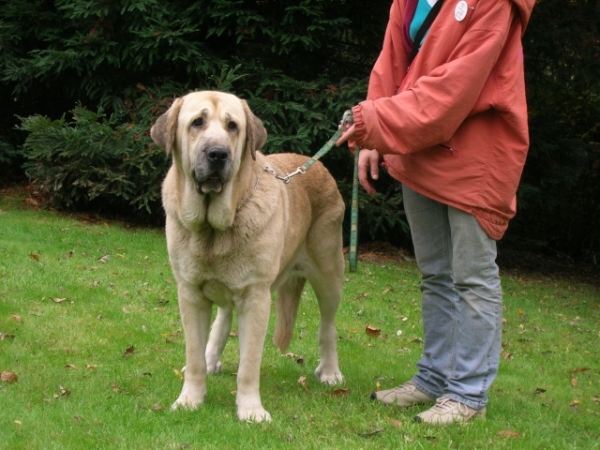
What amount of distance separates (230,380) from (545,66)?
345 inches

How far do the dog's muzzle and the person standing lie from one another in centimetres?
59

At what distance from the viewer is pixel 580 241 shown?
1495 centimetres

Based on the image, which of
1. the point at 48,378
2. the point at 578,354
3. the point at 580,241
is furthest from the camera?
the point at 580,241

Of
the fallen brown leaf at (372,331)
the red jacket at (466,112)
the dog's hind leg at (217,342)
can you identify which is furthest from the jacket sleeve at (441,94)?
the fallen brown leaf at (372,331)

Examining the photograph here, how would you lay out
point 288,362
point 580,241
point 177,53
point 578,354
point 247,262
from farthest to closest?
point 580,241 → point 177,53 → point 578,354 → point 288,362 → point 247,262

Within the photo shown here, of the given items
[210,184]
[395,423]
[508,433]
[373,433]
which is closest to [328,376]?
[395,423]

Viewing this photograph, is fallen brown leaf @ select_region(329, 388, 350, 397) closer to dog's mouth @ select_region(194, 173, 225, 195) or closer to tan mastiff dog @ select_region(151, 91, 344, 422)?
tan mastiff dog @ select_region(151, 91, 344, 422)

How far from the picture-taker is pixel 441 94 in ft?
11.9

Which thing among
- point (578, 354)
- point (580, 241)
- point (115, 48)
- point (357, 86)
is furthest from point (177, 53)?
point (580, 241)

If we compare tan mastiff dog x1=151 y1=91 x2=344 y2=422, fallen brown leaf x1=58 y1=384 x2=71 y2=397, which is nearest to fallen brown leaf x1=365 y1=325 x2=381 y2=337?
tan mastiff dog x1=151 y1=91 x2=344 y2=422

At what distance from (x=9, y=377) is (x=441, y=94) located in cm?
287

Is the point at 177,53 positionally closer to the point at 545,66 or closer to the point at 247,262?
the point at 545,66

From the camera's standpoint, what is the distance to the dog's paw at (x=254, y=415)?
12.9 ft

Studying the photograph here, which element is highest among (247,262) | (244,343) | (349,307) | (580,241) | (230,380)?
(247,262)
